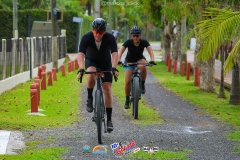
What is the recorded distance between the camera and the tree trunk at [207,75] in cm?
Answer: 2225

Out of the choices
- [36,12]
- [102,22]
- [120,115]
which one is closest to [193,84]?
[120,115]

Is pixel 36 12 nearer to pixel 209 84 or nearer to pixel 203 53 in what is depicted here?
pixel 209 84

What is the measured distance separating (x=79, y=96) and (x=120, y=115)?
5100 mm

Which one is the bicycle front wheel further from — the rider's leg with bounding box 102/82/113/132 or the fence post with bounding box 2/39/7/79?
the fence post with bounding box 2/39/7/79

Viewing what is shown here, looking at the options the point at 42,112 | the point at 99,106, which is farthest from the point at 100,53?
the point at 42,112

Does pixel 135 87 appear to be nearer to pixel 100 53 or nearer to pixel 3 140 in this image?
pixel 100 53

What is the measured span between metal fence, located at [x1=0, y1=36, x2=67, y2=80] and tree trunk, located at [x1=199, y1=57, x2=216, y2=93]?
603cm

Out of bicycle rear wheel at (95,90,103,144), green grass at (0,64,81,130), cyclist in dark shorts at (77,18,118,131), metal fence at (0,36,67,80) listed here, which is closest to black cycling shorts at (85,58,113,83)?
cyclist in dark shorts at (77,18,118,131)

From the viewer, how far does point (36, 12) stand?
158 feet

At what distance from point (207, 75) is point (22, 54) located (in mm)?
6888

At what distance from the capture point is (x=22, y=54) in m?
25.3

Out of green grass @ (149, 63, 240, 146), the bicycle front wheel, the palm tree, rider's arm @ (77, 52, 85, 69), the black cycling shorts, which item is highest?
the palm tree

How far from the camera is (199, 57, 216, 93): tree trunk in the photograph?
22.3 m

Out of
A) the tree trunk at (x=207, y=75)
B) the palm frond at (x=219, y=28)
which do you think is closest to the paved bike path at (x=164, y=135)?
the palm frond at (x=219, y=28)
